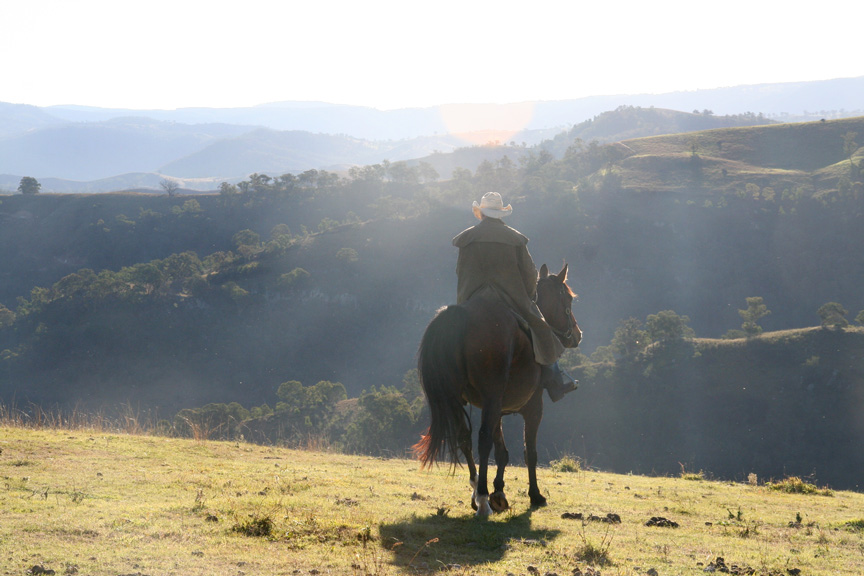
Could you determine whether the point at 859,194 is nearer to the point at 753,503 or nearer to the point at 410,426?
the point at 410,426

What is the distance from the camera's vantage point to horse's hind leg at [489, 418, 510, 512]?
273 inches

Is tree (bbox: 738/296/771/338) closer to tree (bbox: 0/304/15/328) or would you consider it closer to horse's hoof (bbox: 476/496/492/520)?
horse's hoof (bbox: 476/496/492/520)

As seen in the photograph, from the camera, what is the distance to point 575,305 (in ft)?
281

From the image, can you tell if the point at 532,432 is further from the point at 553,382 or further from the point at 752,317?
the point at 752,317

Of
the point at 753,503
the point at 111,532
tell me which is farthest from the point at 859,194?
the point at 111,532

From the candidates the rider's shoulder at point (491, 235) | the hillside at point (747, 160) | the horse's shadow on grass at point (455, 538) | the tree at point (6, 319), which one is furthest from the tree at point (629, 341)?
the tree at point (6, 319)

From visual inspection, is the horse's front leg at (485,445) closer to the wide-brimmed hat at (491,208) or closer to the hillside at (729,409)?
the wide-brimmed hat at (491,208)

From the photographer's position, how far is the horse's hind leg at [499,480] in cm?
693

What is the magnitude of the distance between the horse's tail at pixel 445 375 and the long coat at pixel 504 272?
0.62 meters

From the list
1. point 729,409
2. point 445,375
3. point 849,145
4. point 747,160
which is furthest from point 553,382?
point 747,160

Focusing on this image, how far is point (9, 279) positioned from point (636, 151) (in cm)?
12174

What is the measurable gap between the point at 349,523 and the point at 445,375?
1846 millimetres

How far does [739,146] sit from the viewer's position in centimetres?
13088

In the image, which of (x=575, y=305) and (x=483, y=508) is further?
(x=575, y=305)
